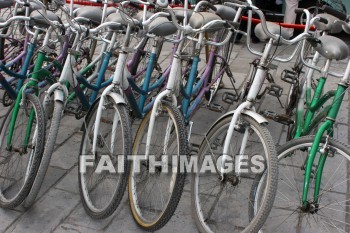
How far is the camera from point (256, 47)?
731cm

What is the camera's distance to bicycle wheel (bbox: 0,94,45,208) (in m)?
3.10

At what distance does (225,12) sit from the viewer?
4.17m

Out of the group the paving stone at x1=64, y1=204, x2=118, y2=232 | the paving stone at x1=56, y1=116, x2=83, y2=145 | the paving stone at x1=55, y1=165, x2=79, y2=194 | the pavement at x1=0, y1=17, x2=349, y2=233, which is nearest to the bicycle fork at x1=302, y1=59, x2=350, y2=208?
the pavement at x1=0, y1=17, x2=349, y2=233

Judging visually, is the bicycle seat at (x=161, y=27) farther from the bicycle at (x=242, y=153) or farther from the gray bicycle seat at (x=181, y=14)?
the bicycle at (x=242, y=153)

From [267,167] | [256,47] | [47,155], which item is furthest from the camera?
[256,47]

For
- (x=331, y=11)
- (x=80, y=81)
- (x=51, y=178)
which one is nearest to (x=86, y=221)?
(x=51, y=178)

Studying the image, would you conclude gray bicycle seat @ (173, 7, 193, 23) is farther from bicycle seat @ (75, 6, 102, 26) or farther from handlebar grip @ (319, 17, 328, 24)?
handlebar grip @ (319, 17, 328, 24)

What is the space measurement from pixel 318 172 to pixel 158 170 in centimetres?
103

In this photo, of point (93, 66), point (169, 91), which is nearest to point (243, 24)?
point (93, 66)

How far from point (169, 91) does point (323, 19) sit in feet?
4.69

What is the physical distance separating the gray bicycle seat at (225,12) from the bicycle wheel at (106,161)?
5.16 ft

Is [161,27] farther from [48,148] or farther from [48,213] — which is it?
[48,213]

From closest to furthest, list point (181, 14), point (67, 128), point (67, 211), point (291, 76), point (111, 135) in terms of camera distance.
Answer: point (111, 135) < point (67, 211) < point (181, 14) < point (291, 76) < point (67, 128)

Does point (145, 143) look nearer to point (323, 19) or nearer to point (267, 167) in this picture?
point (267, 167)
